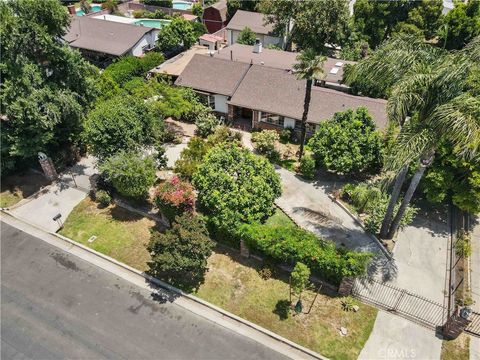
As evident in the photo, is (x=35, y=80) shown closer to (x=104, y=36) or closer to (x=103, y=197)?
(x=103, y=197)

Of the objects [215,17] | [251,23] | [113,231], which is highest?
[251,23]

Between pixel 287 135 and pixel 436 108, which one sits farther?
pixel 287 135

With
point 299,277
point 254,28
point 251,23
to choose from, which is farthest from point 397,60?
point 251,23

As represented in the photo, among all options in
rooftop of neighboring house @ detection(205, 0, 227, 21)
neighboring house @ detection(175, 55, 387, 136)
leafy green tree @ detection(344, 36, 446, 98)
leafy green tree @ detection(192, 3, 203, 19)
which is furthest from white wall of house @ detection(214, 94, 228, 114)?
leafy green tree @ detection(192, 3, 203, 19)

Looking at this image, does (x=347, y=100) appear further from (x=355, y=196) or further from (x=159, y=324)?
(x=159, y=324)

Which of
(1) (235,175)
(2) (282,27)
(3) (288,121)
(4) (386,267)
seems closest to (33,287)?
(1) (235,175)

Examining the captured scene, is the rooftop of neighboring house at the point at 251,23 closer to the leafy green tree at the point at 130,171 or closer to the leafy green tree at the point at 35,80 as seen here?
the leafy green tree at the point at 35,80

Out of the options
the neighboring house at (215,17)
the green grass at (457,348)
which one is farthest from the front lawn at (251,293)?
the neighboring house at (215,17)

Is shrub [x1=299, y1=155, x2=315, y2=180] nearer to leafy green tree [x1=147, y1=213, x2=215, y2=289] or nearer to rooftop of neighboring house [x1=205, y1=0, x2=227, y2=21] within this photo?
leafy green tree [x1=147, y1=213, x2=215, y2=289]
